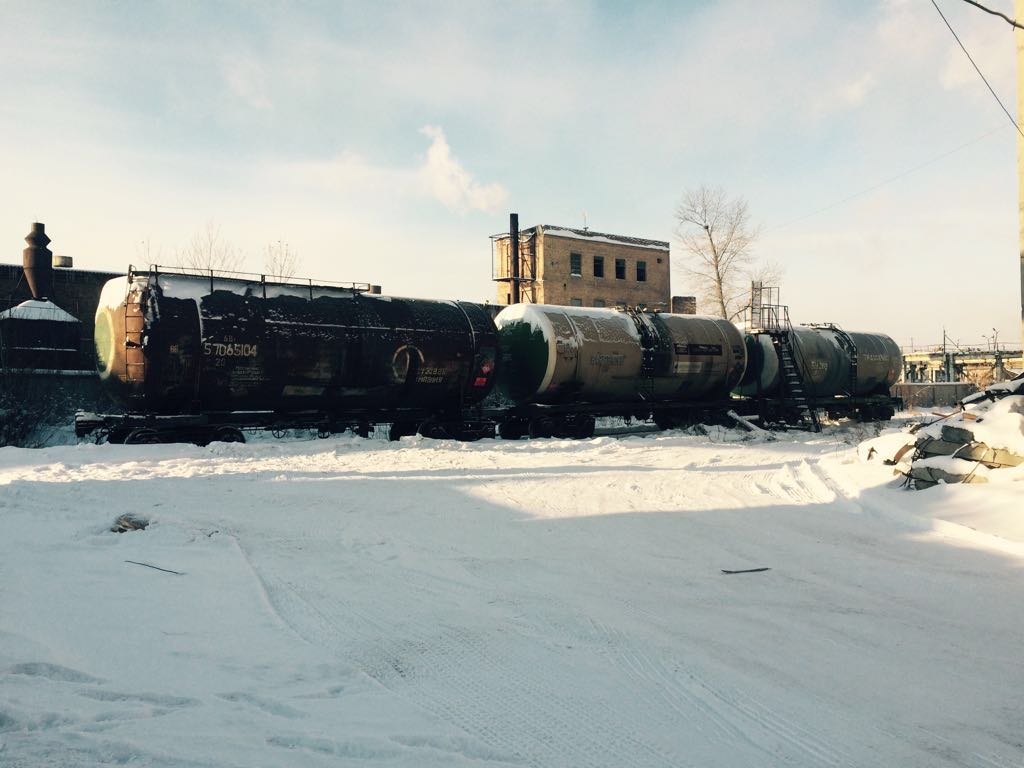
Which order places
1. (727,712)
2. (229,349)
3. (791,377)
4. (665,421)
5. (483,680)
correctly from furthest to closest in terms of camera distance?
(791,377)
(665,421)
(229,349)
(483,680)
(727,712)

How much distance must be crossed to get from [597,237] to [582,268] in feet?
8.35

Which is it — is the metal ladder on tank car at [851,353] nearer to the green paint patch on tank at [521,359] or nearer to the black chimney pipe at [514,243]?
the green paint patch on tank at [521,359]

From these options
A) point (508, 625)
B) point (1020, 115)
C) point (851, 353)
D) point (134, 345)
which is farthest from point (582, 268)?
point (508, 625)

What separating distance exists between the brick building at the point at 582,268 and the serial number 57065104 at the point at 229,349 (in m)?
29.4

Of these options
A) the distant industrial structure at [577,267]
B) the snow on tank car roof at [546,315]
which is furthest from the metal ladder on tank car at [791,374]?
the distant industrial structure at [577,267]

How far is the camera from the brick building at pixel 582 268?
43594mm

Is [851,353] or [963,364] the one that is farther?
[963,364]

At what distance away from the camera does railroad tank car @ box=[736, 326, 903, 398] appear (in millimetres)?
21219

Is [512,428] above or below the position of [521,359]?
below

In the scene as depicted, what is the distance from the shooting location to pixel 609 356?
17297mm

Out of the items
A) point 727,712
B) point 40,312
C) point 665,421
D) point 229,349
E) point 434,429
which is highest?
point 40,312

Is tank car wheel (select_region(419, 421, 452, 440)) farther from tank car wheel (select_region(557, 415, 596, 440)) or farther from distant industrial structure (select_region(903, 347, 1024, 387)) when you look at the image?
distant industrial structure (select_region(903, 347, 1024, 387))

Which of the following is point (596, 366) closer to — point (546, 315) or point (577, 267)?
point (546, 315)

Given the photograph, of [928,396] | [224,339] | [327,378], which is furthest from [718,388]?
[928,396]
